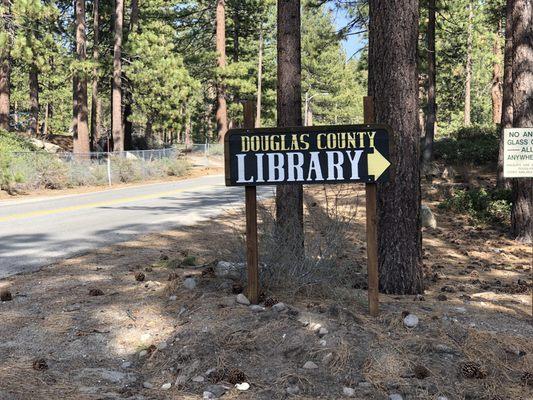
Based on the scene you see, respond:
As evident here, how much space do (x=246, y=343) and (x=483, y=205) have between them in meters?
10.7

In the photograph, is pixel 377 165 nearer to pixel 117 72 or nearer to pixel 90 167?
pixel 90 167

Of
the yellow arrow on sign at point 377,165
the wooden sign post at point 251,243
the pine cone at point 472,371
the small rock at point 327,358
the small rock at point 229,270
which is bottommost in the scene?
the pine cone at point 472,371

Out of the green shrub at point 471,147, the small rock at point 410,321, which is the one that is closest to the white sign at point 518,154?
the small rock at point 410,321

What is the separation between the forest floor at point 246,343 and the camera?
347 cm

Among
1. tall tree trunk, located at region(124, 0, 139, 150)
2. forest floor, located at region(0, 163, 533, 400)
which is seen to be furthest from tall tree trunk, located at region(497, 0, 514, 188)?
tall tree trunk, located at region(124, 0, 139, 150)

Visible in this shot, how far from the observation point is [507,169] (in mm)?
5969

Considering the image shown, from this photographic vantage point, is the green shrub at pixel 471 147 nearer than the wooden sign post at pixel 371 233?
No

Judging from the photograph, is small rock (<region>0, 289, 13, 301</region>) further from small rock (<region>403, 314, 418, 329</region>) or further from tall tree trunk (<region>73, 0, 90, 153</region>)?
tall tree trunk (<region>73, 0, 90, 153</region>)

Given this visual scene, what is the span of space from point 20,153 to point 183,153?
19040mm

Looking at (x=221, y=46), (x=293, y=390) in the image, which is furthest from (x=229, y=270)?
(x=221, y=46)

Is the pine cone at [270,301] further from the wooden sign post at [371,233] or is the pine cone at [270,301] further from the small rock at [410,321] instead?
the small rock at [410,321]

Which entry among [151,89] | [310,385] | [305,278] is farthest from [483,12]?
[310,385]

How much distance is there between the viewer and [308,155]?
174 inches

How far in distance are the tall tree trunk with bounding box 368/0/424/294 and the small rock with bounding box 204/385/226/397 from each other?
266cm
